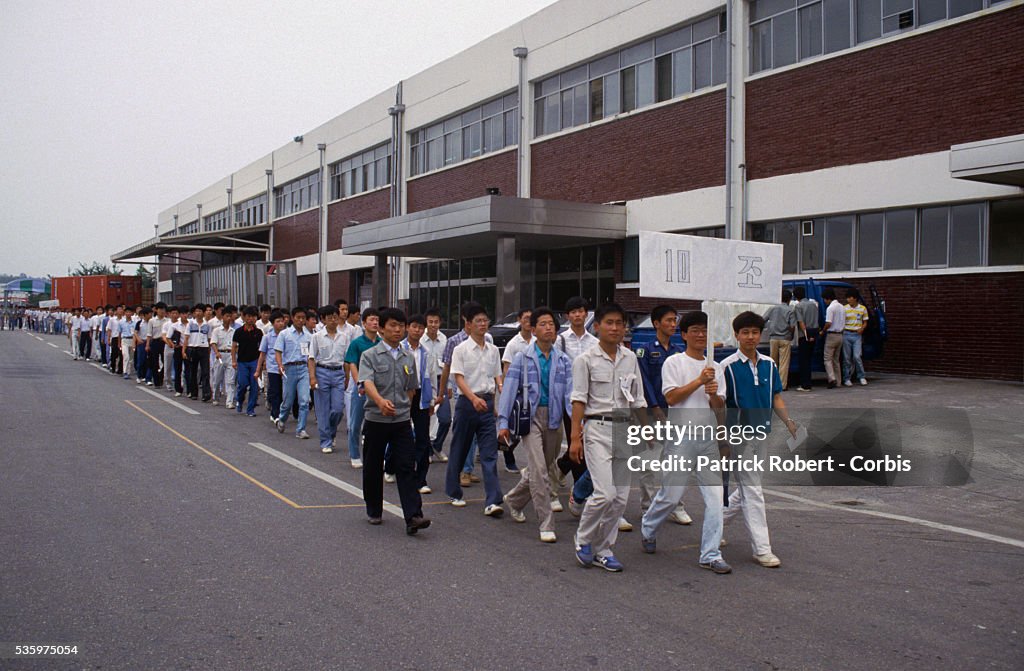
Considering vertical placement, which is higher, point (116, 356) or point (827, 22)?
point (827, 22)

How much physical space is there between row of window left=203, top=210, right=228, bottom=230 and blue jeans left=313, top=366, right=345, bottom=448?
51262 millimetres

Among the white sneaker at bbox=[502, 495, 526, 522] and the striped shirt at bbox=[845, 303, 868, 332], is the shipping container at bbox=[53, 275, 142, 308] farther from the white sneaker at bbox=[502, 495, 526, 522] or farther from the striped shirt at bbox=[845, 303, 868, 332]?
the white sneaker at bbox=[502, 495, 526, 522]

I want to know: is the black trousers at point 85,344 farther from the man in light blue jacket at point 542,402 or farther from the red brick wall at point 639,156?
the man in light blue jacket at point 542,402

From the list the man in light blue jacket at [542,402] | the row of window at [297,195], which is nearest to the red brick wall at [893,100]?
the man in light blue jacket at [542,402]

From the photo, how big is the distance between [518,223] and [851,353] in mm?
9601

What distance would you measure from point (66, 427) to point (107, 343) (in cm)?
1475

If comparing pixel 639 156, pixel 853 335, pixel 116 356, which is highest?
pixel 639 156

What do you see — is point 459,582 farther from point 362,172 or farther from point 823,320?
point 362,172

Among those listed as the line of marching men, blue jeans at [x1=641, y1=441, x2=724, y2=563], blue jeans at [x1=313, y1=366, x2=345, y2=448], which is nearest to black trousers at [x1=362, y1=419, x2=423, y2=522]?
the line of marching men

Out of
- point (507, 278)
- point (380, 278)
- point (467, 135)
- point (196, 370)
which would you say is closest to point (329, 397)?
point (196, 370)

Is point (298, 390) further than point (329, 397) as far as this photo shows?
Yes

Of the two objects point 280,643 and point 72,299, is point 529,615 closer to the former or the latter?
point 280,643

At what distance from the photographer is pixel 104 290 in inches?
2066

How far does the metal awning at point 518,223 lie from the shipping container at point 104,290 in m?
33.2
